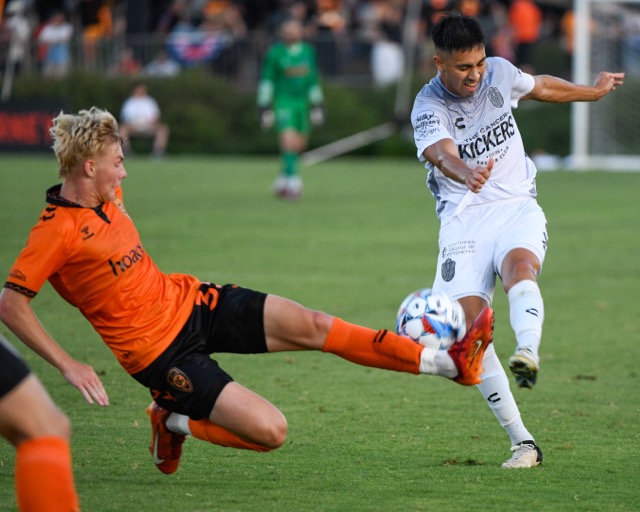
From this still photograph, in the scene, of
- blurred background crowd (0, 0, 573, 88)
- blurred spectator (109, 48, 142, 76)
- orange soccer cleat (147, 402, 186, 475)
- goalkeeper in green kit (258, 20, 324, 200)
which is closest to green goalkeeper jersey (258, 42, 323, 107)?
goalkeeper in green kit (258, 20, 324, 200)

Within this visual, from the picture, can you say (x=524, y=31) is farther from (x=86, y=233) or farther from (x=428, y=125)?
(x=86, y=233)

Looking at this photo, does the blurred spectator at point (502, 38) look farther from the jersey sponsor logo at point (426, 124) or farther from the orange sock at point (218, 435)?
the orange sock at point (218, 435)

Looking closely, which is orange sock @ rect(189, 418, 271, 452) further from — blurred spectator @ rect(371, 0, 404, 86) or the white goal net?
blurred spectator @ rect(371, 0, 404, 86)

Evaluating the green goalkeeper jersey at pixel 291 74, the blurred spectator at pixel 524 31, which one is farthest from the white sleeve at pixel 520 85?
the blurred spectator at pixel 524 31

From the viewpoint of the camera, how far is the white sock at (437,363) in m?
5.30

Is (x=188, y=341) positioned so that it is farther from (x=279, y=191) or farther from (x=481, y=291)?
(x=279, y=191)

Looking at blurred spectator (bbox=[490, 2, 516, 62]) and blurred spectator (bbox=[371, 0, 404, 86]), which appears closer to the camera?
blurred spectator (bbox=[490, 2, 516, 62])

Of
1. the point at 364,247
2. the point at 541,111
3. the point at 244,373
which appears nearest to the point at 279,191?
the point at 364,247

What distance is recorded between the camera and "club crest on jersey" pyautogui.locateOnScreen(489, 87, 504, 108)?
6367 millimetres

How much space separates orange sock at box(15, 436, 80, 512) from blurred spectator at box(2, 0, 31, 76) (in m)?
26.0

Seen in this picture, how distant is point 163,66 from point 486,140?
79.9 ft

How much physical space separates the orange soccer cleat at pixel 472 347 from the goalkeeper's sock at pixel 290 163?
1379cm

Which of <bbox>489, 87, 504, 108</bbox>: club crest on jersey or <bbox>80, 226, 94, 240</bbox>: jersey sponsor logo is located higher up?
<bbox>489, 87, 504, 108</bbox>: club crest on jersey

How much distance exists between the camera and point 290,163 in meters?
19.1
